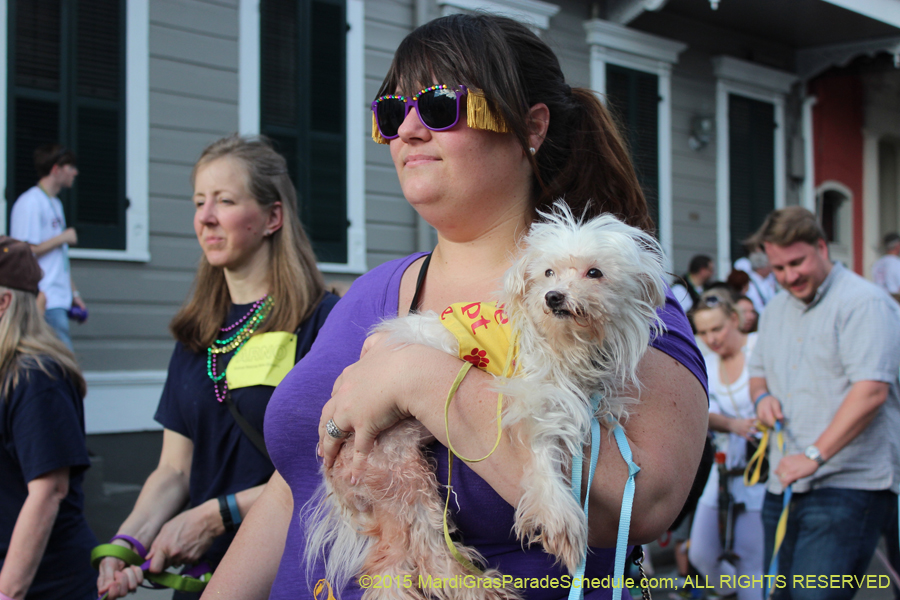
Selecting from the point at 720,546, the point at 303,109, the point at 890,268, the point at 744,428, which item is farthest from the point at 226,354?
the point at 890,268

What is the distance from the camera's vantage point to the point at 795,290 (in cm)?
414

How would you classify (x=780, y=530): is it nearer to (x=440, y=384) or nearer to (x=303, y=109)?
(x=440, y=384)

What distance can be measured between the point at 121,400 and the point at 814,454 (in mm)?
5804

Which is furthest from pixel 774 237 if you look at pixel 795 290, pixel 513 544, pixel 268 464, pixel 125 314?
pixel 125 314

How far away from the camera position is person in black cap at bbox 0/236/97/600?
268 cm

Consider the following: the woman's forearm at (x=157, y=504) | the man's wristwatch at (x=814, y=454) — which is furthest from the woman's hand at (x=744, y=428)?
the woman's forearm at (x=157, y=504)

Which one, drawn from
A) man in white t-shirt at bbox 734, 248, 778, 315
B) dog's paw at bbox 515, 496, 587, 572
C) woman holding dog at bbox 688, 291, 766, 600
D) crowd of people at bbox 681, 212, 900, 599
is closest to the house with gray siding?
woman holding dog at bbox 688, 291, 766, 600

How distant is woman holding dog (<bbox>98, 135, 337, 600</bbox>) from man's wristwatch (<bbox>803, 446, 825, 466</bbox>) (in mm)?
2689

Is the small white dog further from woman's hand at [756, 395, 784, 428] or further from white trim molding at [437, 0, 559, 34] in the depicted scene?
white trim molding at [437, 0, 559, 34]

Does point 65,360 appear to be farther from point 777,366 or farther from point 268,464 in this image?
point 777,366

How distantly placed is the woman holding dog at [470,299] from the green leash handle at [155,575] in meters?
0.74

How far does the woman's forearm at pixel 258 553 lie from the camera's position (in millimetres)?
1803

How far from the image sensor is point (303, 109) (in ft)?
26.1

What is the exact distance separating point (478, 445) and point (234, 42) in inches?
284
